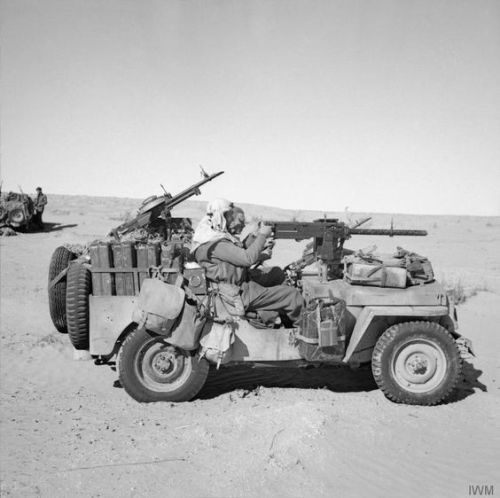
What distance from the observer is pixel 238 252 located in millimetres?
5301

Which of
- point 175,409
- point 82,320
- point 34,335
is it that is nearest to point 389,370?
point 175,409

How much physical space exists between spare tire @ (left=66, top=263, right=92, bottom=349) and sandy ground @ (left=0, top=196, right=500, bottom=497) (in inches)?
33.3

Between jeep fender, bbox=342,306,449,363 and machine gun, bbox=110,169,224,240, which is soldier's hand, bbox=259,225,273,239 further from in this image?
machine gun, bbox=110,169,224,240

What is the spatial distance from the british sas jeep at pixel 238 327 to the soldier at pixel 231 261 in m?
0.14

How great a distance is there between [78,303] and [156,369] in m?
1.11

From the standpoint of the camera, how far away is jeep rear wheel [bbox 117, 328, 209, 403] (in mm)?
5297

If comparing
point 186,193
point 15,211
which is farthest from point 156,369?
point 15,211

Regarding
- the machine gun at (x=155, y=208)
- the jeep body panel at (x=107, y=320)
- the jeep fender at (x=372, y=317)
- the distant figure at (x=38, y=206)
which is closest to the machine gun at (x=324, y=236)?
the jeep fender at (x=372, y=317)

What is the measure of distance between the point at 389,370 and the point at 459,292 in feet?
20.4

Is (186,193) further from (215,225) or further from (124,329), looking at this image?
(124,329)

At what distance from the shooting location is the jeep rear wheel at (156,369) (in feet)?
17.4

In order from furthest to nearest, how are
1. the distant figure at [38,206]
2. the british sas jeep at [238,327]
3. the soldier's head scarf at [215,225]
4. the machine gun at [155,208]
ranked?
the distant figure at [38,206] → the machine gun at [155,208] → the soldier's head scarf at [215,225] → the british sas jeep at [238,327]

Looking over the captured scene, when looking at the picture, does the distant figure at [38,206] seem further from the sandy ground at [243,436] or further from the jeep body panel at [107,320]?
the jeep body panel at [107,320]

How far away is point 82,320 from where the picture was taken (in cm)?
538
